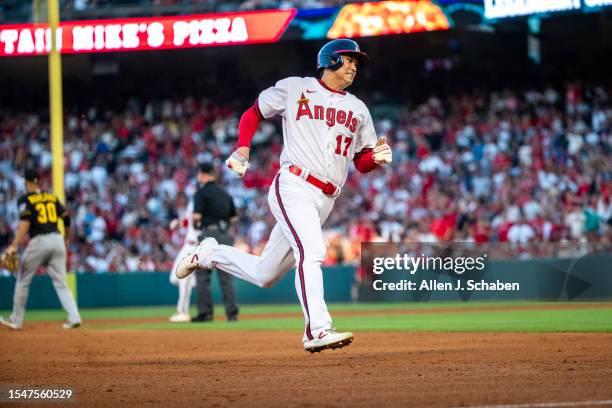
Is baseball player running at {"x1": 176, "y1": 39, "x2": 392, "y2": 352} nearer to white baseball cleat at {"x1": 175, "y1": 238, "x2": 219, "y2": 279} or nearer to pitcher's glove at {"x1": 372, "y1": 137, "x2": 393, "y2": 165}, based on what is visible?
pitcher's glove at {"x1": 372, "y1": 137, "x2": 393, "y2": 165}

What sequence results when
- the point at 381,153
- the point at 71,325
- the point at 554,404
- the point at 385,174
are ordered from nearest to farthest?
the point at 554,404
the point at 381,153
the point at 71,325
the point at 385,174

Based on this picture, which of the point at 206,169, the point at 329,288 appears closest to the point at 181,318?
the point at 206,169

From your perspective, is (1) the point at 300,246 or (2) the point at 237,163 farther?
(1) the point at 300,246

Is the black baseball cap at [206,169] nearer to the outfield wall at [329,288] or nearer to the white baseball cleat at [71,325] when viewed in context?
the white baseball cleat at [71,325]

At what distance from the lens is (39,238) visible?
13180 mm

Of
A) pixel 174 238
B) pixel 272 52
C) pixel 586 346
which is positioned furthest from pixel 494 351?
pixel 272 52

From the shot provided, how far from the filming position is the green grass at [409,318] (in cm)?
1270

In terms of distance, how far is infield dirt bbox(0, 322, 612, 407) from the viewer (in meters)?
5.95

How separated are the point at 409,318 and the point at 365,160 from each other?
7.76 meters

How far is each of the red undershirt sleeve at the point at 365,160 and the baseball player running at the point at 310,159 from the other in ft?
0.06

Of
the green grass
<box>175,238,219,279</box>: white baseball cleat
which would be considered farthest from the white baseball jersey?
the green grass

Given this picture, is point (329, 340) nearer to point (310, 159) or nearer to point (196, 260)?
point (310, 159)

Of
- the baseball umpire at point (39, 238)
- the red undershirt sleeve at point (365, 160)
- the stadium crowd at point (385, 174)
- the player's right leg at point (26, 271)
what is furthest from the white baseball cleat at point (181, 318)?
the red undershirt sleeve at point (365, 160)

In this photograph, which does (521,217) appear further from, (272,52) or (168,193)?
(272,52)
